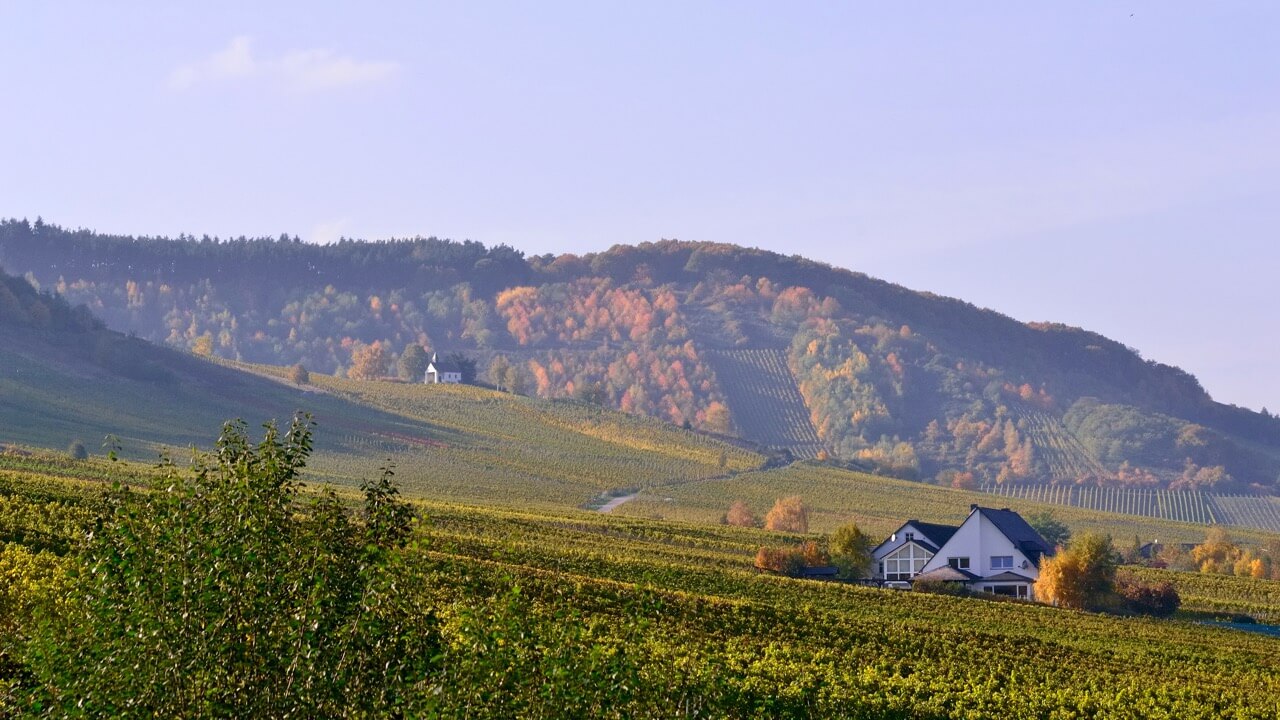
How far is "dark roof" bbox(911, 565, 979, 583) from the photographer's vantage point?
74938 millimetres

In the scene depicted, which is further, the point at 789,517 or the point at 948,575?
the point at 789,517

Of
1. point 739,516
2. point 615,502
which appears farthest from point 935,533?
point 615,502

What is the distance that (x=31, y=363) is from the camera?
150 m

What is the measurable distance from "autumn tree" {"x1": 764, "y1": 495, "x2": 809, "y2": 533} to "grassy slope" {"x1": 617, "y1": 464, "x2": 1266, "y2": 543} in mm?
1811

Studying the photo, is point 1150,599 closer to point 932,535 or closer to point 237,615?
point 932,535

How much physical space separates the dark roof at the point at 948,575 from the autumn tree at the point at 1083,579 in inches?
229

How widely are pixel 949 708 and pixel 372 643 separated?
66.1ft

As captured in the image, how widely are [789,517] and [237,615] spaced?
4087 inches

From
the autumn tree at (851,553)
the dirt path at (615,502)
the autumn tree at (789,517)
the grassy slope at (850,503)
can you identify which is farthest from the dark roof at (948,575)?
the dirt path at (615,502)

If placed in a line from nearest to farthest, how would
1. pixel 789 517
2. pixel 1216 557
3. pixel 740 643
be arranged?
pixel 740 643
pixel 1216 557
pixel 789 517

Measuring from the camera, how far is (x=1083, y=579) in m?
70.2

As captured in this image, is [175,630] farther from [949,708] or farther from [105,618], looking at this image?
[949,708]

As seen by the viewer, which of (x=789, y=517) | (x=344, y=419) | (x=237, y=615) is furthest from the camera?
(x=344, y=419)

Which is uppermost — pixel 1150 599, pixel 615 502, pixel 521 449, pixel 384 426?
pixel 384 426
